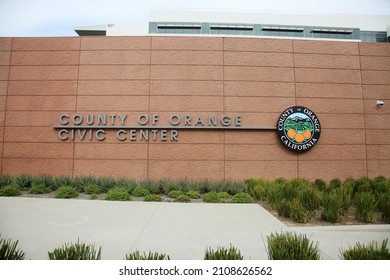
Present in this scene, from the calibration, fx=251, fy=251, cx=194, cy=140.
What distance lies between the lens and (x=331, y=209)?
19.3 ft

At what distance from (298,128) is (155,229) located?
808 centimetres

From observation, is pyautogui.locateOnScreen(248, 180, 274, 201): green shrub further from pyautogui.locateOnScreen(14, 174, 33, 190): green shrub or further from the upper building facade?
the upper building facade

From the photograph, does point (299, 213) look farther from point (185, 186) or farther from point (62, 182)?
point (62, 182)

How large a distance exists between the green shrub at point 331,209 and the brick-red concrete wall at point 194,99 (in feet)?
15.5

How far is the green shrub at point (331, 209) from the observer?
5785 mm

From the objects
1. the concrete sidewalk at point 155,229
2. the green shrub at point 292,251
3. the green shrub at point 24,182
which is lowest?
the concrete sidewalk at point 155,229

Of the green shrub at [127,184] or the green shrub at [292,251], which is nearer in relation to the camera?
the green shrub at [292,251]

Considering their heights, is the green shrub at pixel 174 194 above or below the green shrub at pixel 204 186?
below

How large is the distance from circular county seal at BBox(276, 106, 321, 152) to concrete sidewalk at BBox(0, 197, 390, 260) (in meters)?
4.42

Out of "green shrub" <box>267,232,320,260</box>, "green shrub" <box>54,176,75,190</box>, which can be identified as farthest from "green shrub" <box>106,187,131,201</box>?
"green shrub" <box>267,232,320,260</box>

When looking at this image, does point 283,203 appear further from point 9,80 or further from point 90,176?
point 9,80

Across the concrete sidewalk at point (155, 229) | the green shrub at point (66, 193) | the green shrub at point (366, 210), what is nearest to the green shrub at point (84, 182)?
the green shrub at point (66, 193)

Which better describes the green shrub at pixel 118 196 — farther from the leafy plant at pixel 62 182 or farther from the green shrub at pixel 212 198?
the green shrub at pixel 212 198

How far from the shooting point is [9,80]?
11141 millimetres
